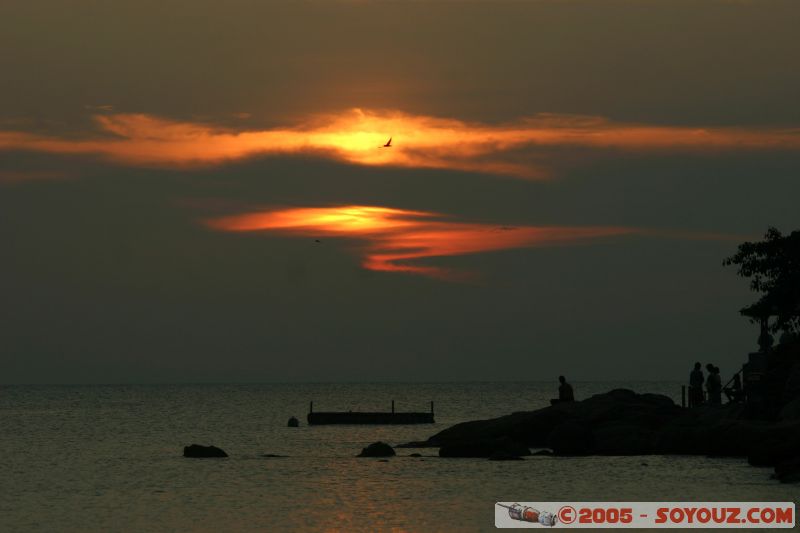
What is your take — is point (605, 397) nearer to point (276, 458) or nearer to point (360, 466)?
point (360, 466)

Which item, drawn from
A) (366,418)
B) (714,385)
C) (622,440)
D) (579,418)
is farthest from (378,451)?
(366,418)

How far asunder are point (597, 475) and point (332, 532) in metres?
15.6

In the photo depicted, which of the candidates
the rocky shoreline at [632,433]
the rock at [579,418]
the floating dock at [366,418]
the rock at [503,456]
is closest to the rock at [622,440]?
the rocky shoreline at [632,433]

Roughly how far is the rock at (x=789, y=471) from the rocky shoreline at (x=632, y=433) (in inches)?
1.7

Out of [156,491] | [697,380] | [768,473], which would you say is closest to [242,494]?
[156,491]

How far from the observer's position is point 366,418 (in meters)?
98.2

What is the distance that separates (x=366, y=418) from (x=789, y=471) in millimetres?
58495

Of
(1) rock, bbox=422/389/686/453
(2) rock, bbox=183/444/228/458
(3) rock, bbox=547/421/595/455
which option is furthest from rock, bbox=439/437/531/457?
(2) rock, bbox=183/444/228/458

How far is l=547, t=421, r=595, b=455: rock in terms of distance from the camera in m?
55.4

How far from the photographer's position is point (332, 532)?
35.8 m

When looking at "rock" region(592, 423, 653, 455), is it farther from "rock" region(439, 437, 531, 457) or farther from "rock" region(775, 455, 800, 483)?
"rock" region(775, 455, 800, 483)

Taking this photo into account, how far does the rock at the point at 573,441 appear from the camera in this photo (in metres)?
55.4

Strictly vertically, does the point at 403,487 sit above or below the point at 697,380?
below

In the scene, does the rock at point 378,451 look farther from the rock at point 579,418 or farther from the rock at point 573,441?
the rock at point 573,441
